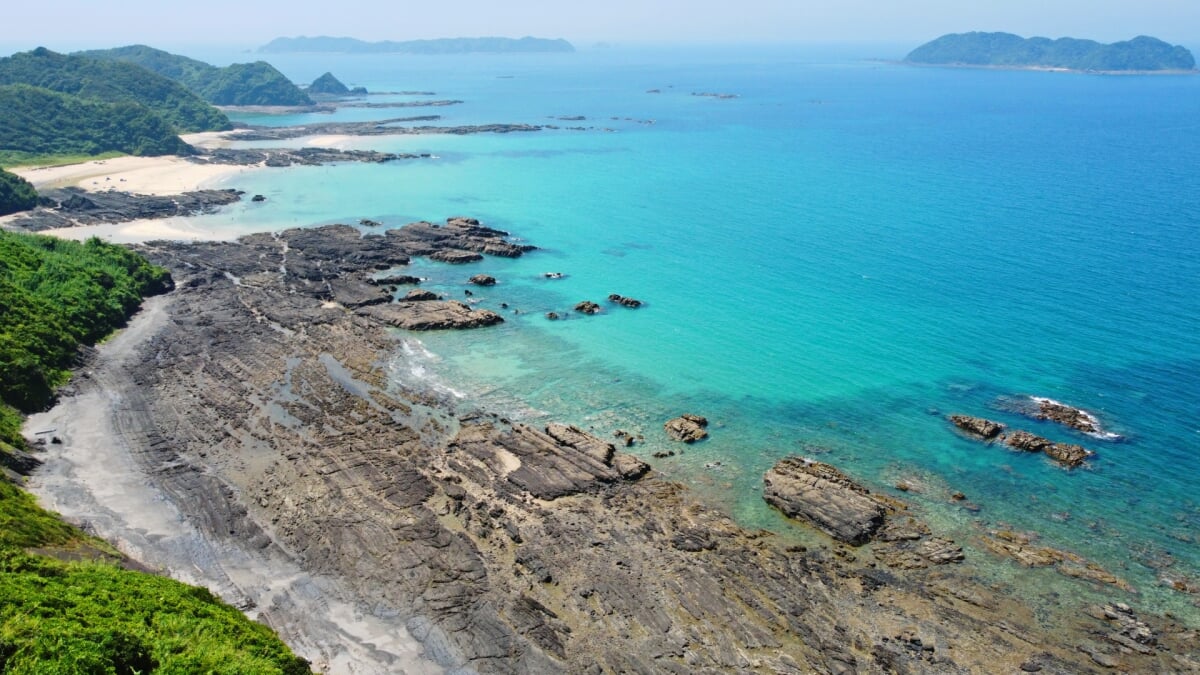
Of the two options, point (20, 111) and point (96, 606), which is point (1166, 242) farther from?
point (20, 111)

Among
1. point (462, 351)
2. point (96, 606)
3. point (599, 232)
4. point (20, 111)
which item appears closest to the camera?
point (96, 606)

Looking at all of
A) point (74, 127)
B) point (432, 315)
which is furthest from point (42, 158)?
point (432, 315)

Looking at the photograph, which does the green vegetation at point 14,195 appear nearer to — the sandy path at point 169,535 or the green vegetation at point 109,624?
the sandy path at point 169,535

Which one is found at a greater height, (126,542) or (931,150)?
(931,150)

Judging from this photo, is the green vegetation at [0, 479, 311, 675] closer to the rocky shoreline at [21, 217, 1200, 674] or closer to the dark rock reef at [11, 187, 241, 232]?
the rocky shoreline at [21, 217, 1200, 674]

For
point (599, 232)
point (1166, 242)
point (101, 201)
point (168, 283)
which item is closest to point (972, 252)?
point (1166, 242)

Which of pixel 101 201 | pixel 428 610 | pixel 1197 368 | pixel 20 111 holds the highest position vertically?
pixel 20 111

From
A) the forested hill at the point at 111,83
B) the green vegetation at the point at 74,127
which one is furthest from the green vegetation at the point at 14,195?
the forested hill at the point at 111,83
